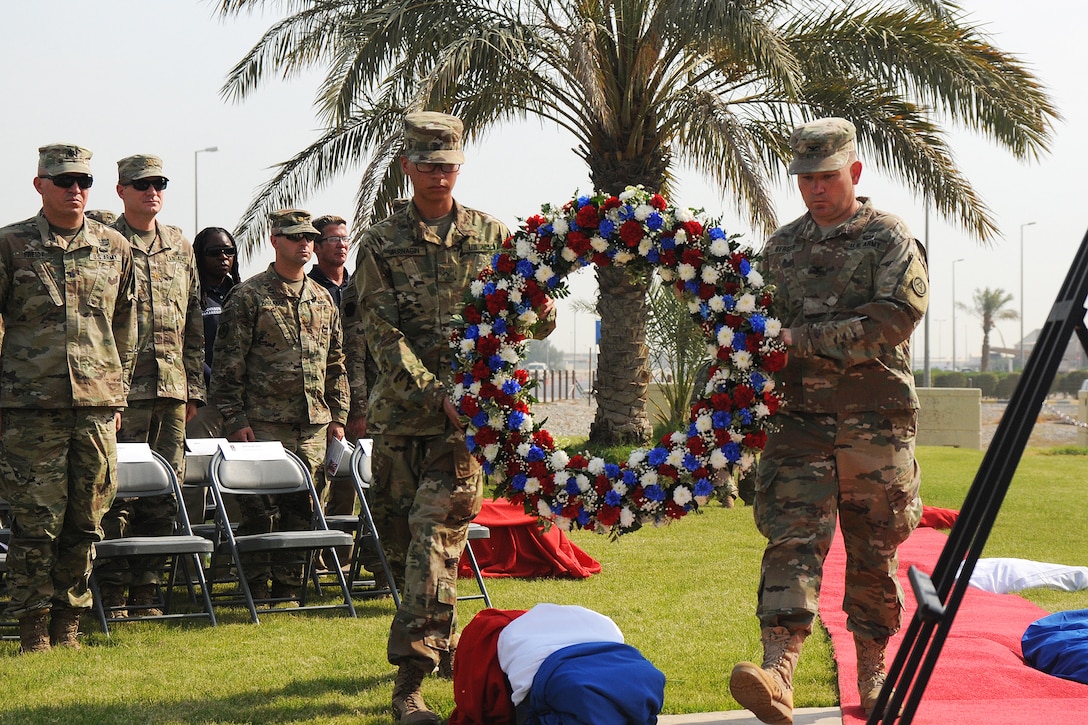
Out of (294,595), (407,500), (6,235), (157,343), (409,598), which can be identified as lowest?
(294,595)

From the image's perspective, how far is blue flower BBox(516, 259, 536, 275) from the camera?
5.21 m

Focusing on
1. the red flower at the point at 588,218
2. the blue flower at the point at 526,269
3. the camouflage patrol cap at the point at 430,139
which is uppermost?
the camouflage patrol cap at the point at 430,139

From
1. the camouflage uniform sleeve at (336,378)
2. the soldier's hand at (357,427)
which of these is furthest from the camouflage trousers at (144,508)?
the soldier's hand at (357,427)

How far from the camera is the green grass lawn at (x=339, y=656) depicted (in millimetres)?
5195

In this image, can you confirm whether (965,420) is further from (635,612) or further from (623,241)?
(623,241)

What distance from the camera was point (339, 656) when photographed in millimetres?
6191

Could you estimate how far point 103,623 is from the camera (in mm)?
6609

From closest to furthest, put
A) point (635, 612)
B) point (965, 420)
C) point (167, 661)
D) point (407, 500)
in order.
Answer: point (407, 500)
point (167, 661)
point (635, 612)
point (965, 420)

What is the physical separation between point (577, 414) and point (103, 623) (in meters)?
28.6

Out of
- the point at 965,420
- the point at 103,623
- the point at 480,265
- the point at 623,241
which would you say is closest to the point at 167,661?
the point at 103,623

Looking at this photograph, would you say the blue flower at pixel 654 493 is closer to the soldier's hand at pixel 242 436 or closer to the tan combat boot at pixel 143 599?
the tan combat boot at pixel 143 599

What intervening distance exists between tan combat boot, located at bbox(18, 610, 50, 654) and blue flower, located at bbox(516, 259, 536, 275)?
3.18m

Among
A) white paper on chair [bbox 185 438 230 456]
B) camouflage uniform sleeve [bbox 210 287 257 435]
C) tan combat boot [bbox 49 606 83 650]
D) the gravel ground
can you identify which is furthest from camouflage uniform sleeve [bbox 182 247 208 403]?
the gravel ground

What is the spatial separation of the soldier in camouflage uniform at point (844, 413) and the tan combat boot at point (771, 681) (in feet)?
0.06
